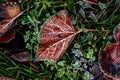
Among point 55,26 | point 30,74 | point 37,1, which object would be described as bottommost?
point 30,74

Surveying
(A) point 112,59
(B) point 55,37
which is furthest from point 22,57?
(A) point 112,59

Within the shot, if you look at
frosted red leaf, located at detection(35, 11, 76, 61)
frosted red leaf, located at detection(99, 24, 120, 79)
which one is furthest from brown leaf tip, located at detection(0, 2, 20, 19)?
frosted red leaf, located at detection(99, 24, 120, 79)

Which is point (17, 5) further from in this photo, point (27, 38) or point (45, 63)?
point (45, 63)

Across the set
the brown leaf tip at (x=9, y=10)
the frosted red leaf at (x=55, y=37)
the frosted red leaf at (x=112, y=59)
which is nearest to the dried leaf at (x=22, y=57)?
the frosted red leaf at (x=55, y=37)

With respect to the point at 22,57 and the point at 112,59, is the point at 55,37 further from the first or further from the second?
the point at 112,59

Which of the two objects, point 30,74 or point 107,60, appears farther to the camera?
point 30,74

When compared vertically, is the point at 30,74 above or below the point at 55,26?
below

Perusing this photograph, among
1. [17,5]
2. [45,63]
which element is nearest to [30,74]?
[45,63]
